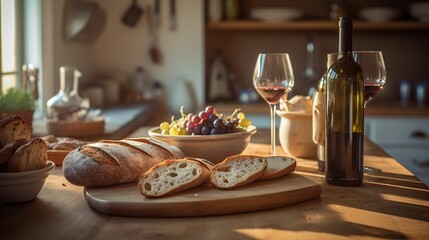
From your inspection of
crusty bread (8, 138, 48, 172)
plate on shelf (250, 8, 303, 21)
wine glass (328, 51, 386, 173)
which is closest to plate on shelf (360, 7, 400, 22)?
plate on shelf (250, 8, 303, 21)

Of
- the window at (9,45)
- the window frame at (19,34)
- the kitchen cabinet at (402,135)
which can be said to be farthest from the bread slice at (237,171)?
the kitchen cabinet at (402,135)

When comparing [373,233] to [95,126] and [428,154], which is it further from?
[428,154]

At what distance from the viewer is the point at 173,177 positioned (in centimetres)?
119

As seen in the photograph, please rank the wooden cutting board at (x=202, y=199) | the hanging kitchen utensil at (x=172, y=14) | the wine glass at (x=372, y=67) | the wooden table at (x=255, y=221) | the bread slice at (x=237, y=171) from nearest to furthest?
the wooden table at (x=255, y=221)
the wooden cutting board at (x=202, y=199)
the bread slice at (x=237, y=171)
the wine glass at (x=372, y=67)
the hanging kitchen utensil at (x=172, y=14)

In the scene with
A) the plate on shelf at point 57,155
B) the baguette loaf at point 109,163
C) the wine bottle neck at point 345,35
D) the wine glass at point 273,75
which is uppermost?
the wine bottle neck at point 345,35

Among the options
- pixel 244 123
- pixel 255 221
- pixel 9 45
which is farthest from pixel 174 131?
pixel 9 45

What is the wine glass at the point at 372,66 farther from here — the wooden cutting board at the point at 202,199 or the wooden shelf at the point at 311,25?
the wooden shelf at the point at 311,25

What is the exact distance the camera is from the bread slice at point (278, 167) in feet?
4.21

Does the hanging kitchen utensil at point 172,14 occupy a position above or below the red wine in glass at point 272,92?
above

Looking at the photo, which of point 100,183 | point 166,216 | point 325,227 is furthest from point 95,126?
point 325,227

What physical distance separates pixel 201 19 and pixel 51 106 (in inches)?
74.1

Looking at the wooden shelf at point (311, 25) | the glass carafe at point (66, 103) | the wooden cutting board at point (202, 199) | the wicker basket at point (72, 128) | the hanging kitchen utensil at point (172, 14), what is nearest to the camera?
the wooden cutting board at point (202, 199)

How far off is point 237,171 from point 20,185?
1.34ft

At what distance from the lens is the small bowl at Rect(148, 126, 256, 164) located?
5.00ft
